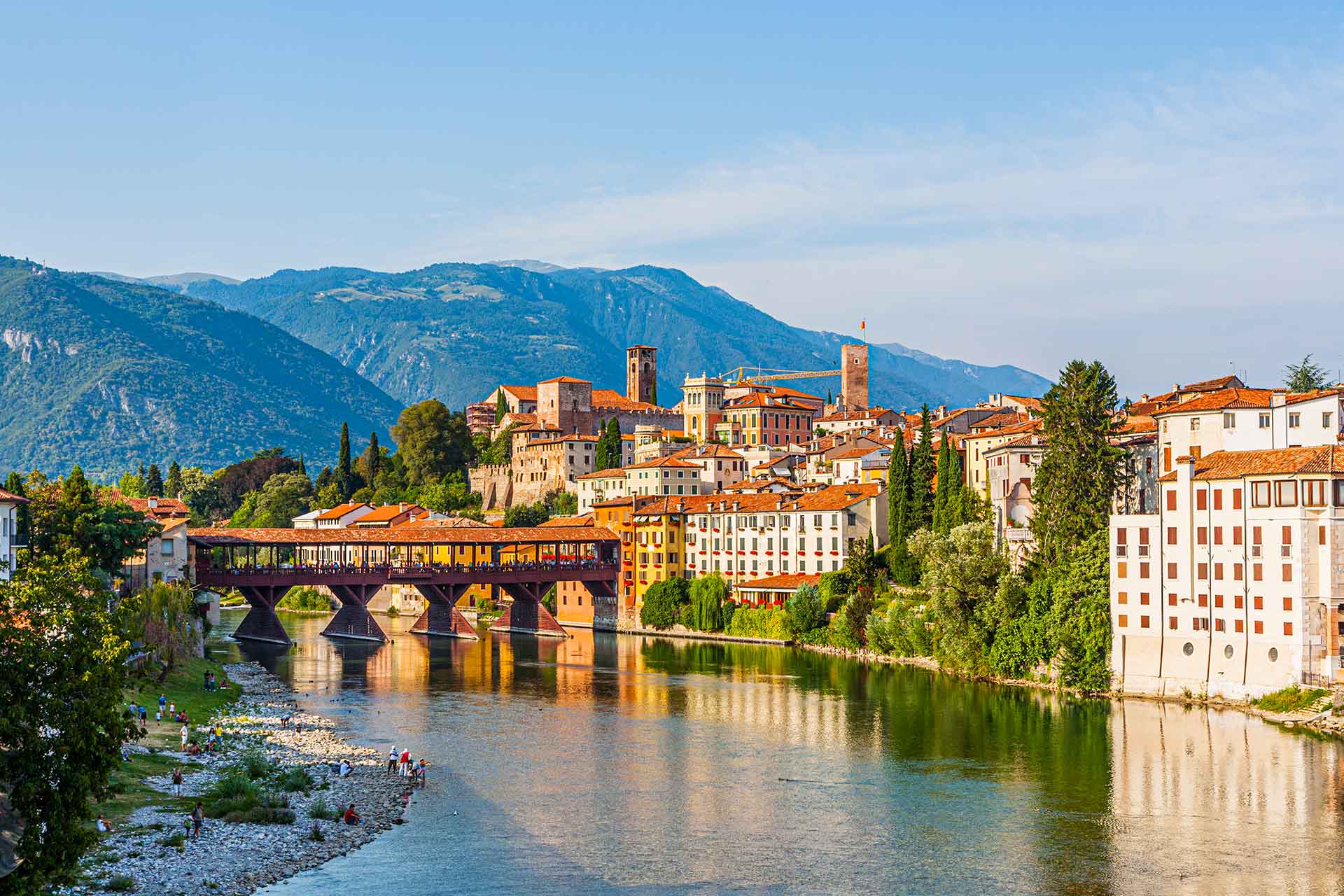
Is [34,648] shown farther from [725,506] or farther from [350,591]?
[725,506]

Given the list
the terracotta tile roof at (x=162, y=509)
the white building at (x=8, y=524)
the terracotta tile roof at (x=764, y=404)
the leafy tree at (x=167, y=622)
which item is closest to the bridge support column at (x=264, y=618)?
the terracotta tile roof at (x=162, y=509)

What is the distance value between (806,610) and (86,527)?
131 feet

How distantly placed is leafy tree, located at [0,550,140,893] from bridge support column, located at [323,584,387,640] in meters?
71.5

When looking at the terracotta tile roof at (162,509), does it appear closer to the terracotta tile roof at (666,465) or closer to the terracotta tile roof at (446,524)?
the terracotta tile roof at (446,524)

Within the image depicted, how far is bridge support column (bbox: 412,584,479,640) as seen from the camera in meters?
104

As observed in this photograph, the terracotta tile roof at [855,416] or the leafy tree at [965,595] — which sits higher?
the terracotta tile roof at [855,416]

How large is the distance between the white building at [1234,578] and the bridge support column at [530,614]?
46.7 meters

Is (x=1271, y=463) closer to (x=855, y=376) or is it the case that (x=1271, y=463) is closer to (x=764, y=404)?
(x=764, y=404)

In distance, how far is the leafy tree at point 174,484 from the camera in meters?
179

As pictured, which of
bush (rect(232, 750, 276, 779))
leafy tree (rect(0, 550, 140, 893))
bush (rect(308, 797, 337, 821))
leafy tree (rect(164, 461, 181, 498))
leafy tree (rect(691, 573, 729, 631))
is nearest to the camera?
leafy tree (rect(0, 550, 140, 893))

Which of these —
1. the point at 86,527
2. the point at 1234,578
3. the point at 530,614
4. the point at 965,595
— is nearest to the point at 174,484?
the point at 530,614

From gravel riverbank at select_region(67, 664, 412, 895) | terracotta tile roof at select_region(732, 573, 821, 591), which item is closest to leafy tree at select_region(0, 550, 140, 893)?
gravel riverbank at select_region(67, 664, 412, 895)

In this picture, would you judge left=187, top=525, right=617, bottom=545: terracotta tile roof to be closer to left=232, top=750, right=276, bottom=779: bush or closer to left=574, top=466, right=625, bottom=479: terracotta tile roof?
left=574, top=466, right=625, bottom=479: terracotta tile roof

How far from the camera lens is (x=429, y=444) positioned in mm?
164375
